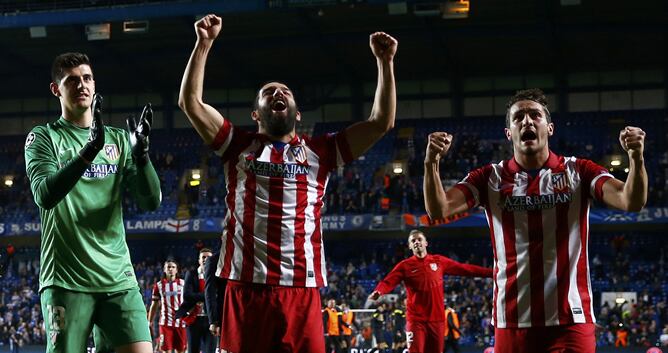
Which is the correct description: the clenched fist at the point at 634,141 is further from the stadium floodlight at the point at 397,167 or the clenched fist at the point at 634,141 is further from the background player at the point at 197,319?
the stadium floodlight at the point at 397,167

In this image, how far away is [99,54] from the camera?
1421 inches

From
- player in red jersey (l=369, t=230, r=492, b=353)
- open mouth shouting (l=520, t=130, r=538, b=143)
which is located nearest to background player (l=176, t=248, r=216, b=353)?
player in red jersey (l=369, t=230, r=492, b=353)

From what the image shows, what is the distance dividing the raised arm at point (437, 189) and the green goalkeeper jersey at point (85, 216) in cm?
157

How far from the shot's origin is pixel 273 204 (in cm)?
554

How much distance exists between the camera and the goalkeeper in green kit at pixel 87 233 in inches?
210

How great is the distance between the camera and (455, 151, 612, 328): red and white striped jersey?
545 centimetres

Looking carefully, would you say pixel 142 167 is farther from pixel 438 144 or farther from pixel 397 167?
pixel 397 167

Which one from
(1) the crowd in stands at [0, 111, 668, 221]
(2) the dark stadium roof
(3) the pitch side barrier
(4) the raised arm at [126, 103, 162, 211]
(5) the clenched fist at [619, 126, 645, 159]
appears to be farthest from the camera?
(1) the crowd in stands at [0, 111, 668, 221]

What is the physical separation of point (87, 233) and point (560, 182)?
9.09 feet

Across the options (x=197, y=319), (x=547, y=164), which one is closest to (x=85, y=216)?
(x=547, y=164)

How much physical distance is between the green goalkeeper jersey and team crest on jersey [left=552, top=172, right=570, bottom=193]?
2323 mm

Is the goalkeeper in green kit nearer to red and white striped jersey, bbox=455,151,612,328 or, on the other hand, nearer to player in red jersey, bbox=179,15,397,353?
player in red jersey, bbox=179,15,397,353

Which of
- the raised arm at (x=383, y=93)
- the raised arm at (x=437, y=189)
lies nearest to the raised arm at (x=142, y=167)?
the raised arm at (x=383, y=93)

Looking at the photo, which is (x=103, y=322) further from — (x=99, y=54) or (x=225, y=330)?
(x=99, y=54)
